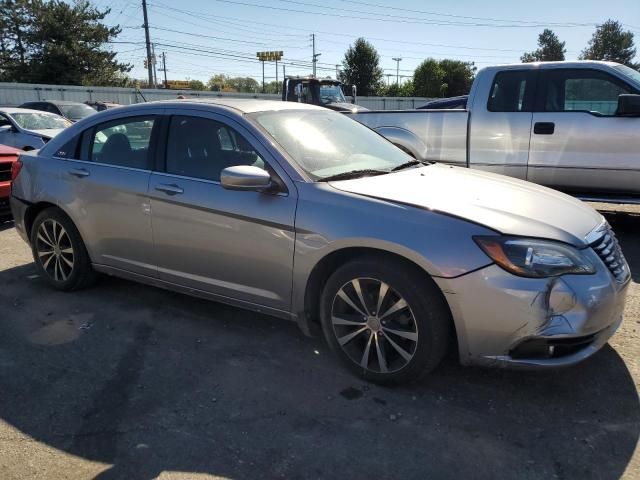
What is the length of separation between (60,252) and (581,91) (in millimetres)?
6023

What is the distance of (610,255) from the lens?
304 centimetres

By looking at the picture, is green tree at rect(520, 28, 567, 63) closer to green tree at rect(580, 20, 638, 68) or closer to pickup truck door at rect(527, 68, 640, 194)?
green tree at rect(580, 20, 638, 68)

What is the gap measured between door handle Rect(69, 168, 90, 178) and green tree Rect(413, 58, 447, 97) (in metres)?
54.5

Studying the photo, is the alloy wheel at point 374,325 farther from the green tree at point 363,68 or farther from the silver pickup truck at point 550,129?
the green tree at point 363,68

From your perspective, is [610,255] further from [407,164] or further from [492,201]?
[407,164]

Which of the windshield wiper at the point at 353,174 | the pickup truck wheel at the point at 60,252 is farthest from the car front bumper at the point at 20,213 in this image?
the windshield wiper at the point at 353,174

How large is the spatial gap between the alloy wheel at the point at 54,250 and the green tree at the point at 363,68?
58238 millimetres

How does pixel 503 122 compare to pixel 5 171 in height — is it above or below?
above

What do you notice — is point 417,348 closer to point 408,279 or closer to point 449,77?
point 408,279

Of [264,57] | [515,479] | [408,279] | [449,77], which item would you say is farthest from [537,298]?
[264,57]

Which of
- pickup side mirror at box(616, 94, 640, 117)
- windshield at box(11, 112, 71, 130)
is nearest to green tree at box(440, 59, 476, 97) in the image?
windshield at box(11, 112, 71, 130)

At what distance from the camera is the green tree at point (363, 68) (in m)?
60.5

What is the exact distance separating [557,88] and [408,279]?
15.9 ft

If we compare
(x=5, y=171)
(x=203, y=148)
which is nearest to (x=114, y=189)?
(x=203, y=148)
